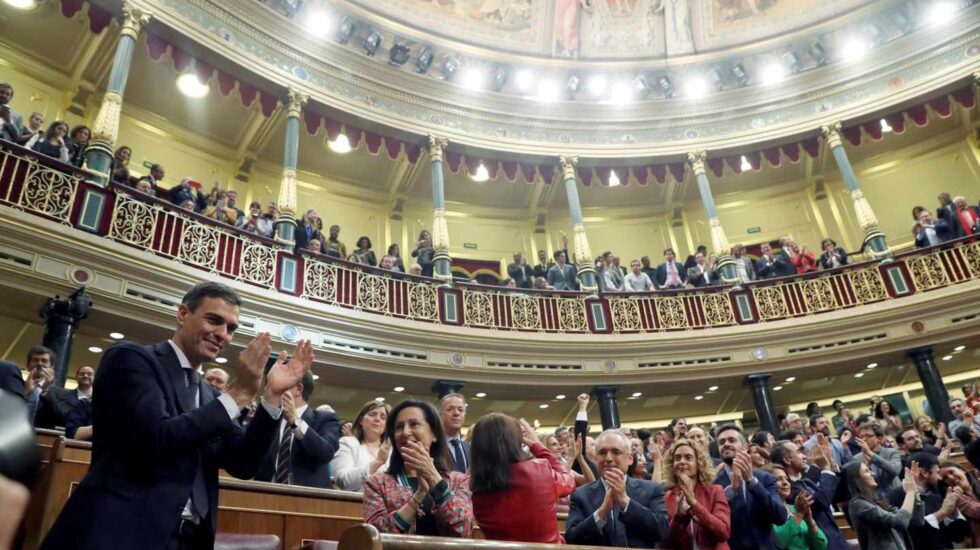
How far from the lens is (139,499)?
5.09ft

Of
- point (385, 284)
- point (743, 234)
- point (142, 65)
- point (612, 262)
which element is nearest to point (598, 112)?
point (612, 262)

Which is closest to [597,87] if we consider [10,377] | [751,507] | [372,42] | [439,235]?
[372,42]

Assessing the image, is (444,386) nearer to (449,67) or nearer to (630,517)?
(449,67)

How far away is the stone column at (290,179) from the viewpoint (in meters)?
8.59

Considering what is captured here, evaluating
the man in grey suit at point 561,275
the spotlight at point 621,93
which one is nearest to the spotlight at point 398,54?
the spotlight at point 621,93

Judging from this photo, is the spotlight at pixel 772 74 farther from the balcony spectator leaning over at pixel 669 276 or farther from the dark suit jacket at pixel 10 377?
the dark suit jacket at pixel 10 377

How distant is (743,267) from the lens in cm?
1086

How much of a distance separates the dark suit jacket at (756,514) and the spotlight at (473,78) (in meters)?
9.88

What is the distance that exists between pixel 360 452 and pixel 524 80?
32.9 feet

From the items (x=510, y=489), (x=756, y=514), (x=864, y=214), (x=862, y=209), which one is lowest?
(x=756, y=514)

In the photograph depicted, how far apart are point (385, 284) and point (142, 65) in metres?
4.93

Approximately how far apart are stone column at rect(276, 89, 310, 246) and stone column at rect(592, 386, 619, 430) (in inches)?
197

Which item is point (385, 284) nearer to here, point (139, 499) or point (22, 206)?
point (22, 206)

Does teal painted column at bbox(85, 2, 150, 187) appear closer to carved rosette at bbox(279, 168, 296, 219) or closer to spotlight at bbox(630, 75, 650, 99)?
carved rosette at bbox(279, 168, 296, 219)
